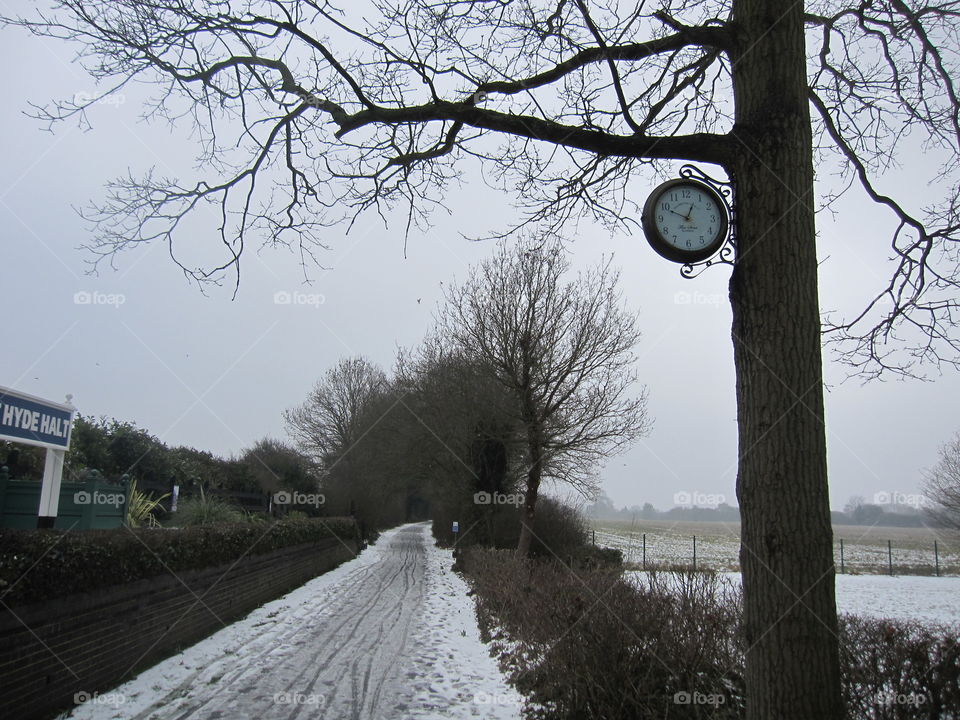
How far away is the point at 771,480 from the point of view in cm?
343

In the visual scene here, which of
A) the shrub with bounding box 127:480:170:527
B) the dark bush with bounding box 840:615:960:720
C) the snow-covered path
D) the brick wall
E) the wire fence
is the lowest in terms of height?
the wire fence

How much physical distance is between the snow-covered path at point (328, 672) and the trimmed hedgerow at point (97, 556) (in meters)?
1.05

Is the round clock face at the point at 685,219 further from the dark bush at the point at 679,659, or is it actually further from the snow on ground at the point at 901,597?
the snow on ground at the point at 901,597

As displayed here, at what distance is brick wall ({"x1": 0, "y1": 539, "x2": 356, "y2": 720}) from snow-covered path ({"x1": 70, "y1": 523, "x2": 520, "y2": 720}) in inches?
8.4

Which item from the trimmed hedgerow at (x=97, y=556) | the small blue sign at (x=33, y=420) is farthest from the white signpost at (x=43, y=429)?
the trimmed hedgerow at (x=97, y=556)

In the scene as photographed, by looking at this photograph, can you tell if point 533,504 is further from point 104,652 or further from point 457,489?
point 104,652

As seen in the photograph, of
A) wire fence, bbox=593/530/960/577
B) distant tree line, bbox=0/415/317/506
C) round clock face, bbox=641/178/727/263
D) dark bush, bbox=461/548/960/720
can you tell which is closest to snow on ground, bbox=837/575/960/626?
wire fence, bbox=593/530/960/577

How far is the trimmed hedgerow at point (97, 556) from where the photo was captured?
16.7 ft

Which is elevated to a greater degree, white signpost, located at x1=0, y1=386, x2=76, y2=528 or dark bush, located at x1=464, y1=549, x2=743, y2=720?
white signpost, located at x1=0, y1=386, x2=76, y2=528

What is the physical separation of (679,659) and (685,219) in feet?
10.5

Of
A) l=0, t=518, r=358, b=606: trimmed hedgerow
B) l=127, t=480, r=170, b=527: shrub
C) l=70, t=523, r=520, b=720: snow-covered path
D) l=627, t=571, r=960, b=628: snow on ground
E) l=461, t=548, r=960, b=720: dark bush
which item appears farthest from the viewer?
l=627, t=571, r=960, b=628: snow on ground

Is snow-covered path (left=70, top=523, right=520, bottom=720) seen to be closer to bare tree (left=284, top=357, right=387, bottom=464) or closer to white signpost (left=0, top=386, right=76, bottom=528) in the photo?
white signpost (left=0, top=386, right=76, bottom=528)

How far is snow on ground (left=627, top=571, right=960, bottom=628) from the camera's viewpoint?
14.6 meters

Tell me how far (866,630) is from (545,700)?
2.60 metres
